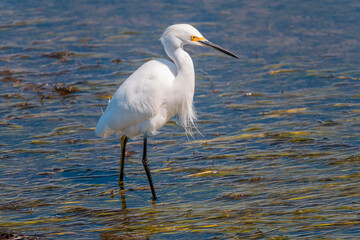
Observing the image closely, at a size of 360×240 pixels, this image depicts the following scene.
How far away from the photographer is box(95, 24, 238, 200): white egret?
5.07 meters

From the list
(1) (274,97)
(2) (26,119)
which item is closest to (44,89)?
(2) (26,119)

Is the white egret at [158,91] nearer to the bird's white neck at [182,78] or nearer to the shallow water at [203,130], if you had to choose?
the bird's white neck at [182,78]

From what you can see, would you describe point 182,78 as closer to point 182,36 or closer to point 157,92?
point 157,92

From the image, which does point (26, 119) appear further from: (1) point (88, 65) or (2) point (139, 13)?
(2) point (139, 13)

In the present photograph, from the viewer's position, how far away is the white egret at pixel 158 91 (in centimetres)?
507

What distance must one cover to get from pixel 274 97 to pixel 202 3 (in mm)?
4891

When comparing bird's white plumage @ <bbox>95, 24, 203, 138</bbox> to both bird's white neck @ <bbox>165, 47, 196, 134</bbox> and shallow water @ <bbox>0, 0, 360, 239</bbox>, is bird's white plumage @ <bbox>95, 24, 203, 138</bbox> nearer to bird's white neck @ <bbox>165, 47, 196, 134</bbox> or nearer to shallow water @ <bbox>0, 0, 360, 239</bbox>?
bird's white neck @ <bbox>165, 47, 196, 134</bbox>

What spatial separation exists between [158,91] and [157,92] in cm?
1

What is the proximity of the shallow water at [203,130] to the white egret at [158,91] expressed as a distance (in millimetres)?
567

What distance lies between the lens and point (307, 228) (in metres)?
3.99

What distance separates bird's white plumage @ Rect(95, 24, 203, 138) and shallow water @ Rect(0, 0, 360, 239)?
57 centimetres

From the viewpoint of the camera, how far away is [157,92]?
5.12 meters

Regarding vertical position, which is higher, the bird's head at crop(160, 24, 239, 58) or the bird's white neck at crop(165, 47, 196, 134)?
the bird's head at crop(160, 24, 239, 58)

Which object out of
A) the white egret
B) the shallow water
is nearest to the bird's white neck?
the white egret
